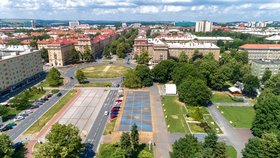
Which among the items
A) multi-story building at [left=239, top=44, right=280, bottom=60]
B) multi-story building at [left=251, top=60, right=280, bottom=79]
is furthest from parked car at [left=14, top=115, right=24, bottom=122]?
multi-story building at [left=239, top=44, right=280, bottom=60]

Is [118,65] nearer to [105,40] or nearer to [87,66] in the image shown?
[87,66]

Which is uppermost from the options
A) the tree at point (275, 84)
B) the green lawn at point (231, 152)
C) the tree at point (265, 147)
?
the tree at point (275, 84)

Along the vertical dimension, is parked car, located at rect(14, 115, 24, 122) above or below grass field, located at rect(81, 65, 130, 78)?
below

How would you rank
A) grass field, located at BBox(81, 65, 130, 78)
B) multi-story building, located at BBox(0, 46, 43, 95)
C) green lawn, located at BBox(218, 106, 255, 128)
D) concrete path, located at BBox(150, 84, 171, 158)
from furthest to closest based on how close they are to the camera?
grass field, located at BBox(81, 65, 130, 78) → multi-story building, located at BBox(0, 46, 43, 95) → green lawn, located at BBox(218, 106, 255, 128) → concrete path, located at BBox(150, 84, 171, 158)

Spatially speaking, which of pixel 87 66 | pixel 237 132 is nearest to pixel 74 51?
pixel 87 66

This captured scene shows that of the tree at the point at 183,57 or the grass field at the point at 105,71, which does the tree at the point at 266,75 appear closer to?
A: the tree at the point at 183,57

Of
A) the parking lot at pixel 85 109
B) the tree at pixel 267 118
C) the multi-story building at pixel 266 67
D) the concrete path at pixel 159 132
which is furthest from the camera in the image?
Result: the multi-story building at pixel 266 67

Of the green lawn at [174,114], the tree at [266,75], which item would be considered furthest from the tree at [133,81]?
the tree at [266,75]

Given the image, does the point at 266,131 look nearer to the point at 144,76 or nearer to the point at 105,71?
the point at 144,76

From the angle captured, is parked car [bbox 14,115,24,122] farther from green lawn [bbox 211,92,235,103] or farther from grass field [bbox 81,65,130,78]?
green lawn [bbox 211,92,235,103]
